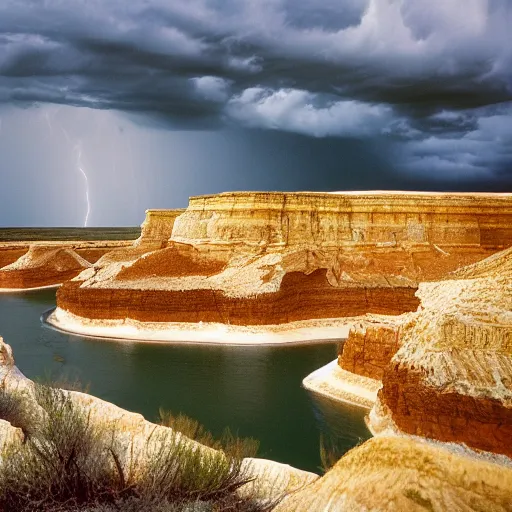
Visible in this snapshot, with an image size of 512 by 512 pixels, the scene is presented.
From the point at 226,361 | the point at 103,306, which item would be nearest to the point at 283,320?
the point at 226,361

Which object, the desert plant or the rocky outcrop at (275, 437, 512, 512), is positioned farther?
the desert plant

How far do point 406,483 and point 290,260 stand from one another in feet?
68.3

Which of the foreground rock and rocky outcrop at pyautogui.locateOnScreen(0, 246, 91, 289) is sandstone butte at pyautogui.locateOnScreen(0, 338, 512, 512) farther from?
rocky outcrop at pyautogui.locateOnScreen(0, 246, 91, 289)

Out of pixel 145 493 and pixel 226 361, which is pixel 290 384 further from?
pixel 145 493

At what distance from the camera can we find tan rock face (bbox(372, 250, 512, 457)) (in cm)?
736

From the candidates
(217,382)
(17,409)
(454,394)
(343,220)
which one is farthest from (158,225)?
(454,394)

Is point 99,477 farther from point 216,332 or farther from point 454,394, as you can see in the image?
point 216,332

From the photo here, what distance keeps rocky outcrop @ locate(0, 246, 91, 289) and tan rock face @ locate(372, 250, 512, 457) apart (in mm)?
39307

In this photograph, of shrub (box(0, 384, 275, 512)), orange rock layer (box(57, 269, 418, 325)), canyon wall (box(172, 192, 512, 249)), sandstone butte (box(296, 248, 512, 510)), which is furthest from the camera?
canyon wall (box(172, 192, 512, 249))

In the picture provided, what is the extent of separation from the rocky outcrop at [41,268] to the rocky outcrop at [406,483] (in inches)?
1598

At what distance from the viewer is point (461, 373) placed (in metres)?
7.88

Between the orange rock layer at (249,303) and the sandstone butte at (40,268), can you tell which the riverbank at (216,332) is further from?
the sandstone butte at (40,268)

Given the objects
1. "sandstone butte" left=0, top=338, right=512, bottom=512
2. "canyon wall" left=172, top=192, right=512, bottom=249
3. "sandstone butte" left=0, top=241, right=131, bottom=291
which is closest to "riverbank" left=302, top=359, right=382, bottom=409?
"sandstone butte" left=0, top=338, right=512, bottom=512

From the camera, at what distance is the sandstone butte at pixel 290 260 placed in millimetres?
25609
